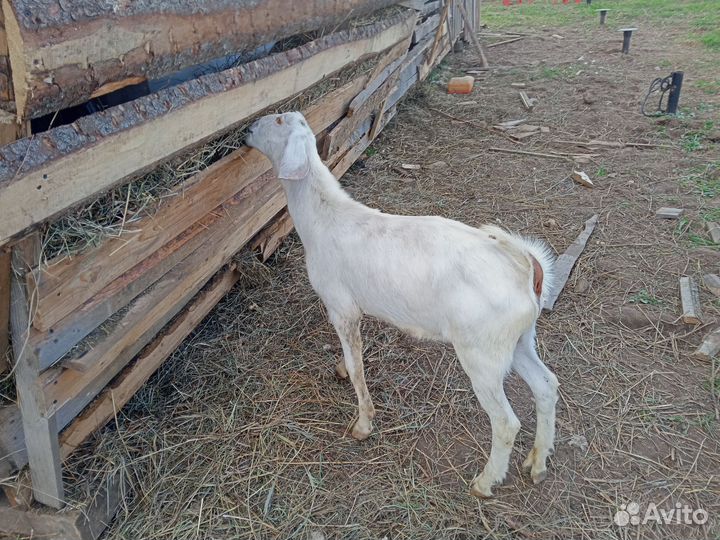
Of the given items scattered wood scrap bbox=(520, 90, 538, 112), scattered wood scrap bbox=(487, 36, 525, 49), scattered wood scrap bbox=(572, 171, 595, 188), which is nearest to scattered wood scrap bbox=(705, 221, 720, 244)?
scattered wood scrap bbox=(572, 171, 595, 188)

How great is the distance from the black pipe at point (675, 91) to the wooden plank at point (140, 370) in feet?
→ 23.0

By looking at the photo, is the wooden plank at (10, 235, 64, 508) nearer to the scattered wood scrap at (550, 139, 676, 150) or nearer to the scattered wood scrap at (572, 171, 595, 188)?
the scattered wood scrap at (572, 171, 595, 188)

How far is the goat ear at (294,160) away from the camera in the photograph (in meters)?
3.14

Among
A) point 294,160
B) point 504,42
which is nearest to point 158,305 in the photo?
point 294,160

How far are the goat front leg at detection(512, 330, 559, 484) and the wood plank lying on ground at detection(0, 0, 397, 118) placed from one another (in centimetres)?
216

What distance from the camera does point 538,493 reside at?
296cm

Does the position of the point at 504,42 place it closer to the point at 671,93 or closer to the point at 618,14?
the point at 618,14

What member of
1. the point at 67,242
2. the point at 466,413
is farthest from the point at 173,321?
the point at 466,413

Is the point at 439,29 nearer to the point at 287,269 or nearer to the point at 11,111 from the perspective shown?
the point at 287,269

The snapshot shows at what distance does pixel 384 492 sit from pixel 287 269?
2383 millimetres

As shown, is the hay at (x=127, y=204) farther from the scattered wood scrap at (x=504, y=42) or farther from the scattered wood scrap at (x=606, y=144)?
the scattered wood scrap at (x=504, y=42)

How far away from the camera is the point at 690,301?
4.18 m

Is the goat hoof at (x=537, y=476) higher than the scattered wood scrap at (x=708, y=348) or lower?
higher

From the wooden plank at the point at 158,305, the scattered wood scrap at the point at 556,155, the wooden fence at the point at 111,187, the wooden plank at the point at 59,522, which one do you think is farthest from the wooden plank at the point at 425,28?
the wooden plank at the point at 59,522
